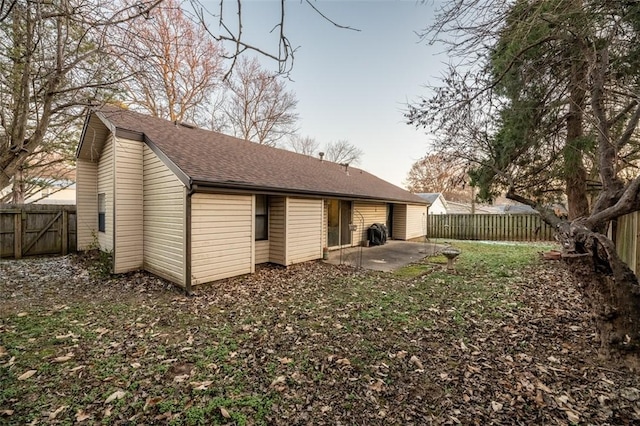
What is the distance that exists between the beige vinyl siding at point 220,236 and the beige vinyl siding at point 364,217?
5.94 metres

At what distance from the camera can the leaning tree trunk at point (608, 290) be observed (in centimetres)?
296

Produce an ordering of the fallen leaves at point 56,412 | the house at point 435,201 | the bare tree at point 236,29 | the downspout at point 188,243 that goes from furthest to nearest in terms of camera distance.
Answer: the house at point 435,201 → the downspout at point 188,243 → the fallen leaves at point 56,412 → the bare tree at point 236,29

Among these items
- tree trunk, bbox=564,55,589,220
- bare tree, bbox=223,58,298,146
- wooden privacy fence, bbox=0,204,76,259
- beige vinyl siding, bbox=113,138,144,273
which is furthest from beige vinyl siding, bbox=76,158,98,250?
tree trunk, bbox=564,55,589,220

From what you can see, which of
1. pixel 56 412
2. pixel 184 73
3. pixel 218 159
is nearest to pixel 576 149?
pixel 218 159

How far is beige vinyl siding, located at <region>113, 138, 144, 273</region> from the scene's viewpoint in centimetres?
691

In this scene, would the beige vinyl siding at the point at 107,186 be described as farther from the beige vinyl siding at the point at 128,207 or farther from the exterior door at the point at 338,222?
the exterior door at the point at 338,222

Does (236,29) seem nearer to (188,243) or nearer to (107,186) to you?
(188,243)

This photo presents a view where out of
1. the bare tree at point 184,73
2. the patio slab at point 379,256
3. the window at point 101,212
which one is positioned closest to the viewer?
the bare tree at point 184,73

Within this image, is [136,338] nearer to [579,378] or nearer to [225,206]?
[225,206]

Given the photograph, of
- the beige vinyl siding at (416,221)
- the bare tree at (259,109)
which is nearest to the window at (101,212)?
the bare tree at (259,109)

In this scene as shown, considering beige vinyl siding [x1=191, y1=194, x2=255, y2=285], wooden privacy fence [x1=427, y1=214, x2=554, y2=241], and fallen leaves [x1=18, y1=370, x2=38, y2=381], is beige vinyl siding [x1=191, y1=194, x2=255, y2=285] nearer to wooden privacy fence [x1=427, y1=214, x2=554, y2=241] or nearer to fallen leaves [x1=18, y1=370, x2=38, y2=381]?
fallen leaves [x1=18, y1=370, x2=38, y2=381]

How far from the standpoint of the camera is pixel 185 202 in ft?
19.4

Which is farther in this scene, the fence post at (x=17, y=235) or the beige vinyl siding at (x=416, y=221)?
the beige vinyl siding at (x=416, y=221)

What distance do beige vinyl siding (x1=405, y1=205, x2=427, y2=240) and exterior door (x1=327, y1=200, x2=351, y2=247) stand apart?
504 cm
